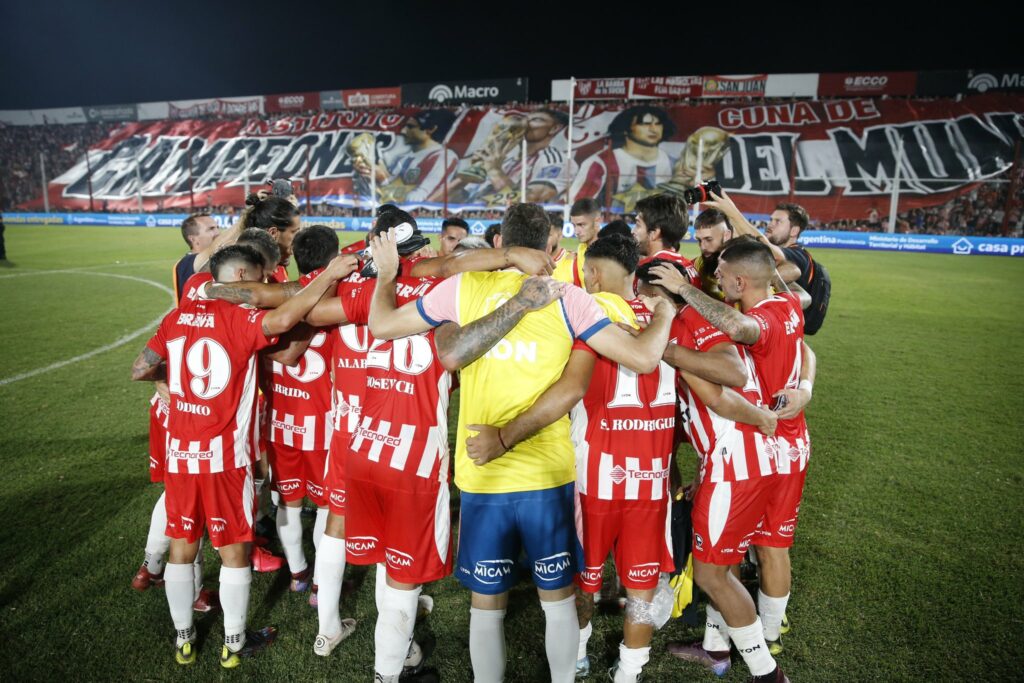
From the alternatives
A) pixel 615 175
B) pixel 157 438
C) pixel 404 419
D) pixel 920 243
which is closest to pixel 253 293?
pixel 404 419

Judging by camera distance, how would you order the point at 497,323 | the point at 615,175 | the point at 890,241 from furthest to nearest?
the point at 615,175 → the point at 890,241 → the point at 497,323

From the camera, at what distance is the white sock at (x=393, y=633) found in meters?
3.05

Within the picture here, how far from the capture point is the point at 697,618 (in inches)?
157

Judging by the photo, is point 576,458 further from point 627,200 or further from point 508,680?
point 627,200

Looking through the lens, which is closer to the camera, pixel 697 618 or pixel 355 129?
pixel 697 618

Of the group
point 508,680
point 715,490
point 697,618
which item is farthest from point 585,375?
point 697,618

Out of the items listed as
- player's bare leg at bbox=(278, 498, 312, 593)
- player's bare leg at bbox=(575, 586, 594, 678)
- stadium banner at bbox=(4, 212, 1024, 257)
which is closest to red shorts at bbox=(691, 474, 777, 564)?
player's bare leg at bbox=(575, 586, 594, 678)

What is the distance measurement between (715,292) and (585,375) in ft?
6.75

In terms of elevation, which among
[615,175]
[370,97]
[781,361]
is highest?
[370,97]

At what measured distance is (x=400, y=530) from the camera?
123 inches

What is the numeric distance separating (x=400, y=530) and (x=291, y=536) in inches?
57.9

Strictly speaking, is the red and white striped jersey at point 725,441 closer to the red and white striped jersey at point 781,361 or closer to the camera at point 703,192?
the red and white striped jersey at point 781,361

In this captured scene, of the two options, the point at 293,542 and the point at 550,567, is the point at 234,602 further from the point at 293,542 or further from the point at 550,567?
the point at 550,567

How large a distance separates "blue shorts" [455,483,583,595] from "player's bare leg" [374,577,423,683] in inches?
17.6
